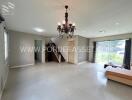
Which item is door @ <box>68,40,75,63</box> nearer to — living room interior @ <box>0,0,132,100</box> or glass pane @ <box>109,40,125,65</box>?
living room interior @ <box>0,0,132,100</box>

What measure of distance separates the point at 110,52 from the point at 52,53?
5.40m

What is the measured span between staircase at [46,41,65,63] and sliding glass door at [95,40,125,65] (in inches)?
139

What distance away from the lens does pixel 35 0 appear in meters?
2.06

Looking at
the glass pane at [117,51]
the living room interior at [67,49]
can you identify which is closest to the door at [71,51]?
the living room interior at [67,49]

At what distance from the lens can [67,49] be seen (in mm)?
7793

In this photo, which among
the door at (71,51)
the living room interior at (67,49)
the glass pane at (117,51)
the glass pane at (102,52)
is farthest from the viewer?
the door at (71,51)

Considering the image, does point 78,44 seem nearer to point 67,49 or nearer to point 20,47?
point 67,49

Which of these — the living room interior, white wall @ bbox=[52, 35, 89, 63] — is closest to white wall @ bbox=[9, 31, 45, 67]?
the living room interior

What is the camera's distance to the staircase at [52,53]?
808cm

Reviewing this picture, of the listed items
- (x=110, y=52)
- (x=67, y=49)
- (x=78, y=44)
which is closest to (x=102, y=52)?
(x=110, y=52)

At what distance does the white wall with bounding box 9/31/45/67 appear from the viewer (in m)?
5.39

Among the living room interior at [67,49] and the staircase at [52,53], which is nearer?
the living room interior at [67,49]

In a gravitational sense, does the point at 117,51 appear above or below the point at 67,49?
below

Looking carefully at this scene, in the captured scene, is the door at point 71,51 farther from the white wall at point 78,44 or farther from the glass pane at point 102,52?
the glass pane at point 102,52
